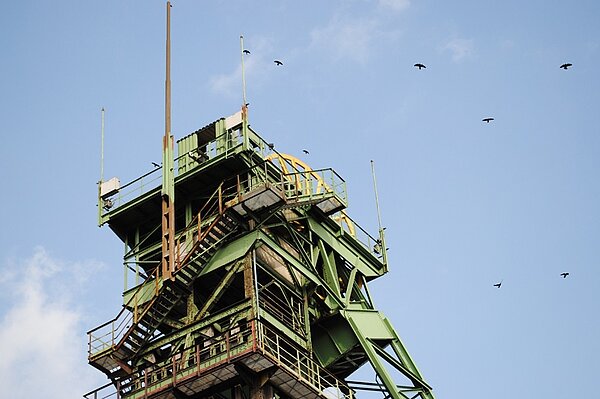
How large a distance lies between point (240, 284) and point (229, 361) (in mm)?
6335

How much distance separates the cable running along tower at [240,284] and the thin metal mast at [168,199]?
0.05m

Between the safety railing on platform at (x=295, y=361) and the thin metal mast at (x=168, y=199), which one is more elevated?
the thin metal mast at (x=168, y=199)

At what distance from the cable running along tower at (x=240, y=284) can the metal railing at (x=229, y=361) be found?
0.06 m

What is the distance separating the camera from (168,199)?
206 feet

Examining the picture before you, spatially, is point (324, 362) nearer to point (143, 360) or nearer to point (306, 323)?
point (306, 323)

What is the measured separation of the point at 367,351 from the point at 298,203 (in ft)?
23.2

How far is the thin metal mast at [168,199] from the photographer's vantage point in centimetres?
6078

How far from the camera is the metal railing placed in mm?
56469

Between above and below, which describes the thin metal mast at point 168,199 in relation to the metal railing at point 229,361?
above

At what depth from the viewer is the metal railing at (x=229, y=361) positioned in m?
56.5

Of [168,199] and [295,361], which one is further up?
[168,199]

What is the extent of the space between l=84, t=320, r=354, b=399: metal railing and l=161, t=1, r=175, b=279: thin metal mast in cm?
377

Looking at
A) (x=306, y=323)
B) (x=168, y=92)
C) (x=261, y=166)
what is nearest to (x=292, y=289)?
(x=306, y=323)

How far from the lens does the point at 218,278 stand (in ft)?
202
